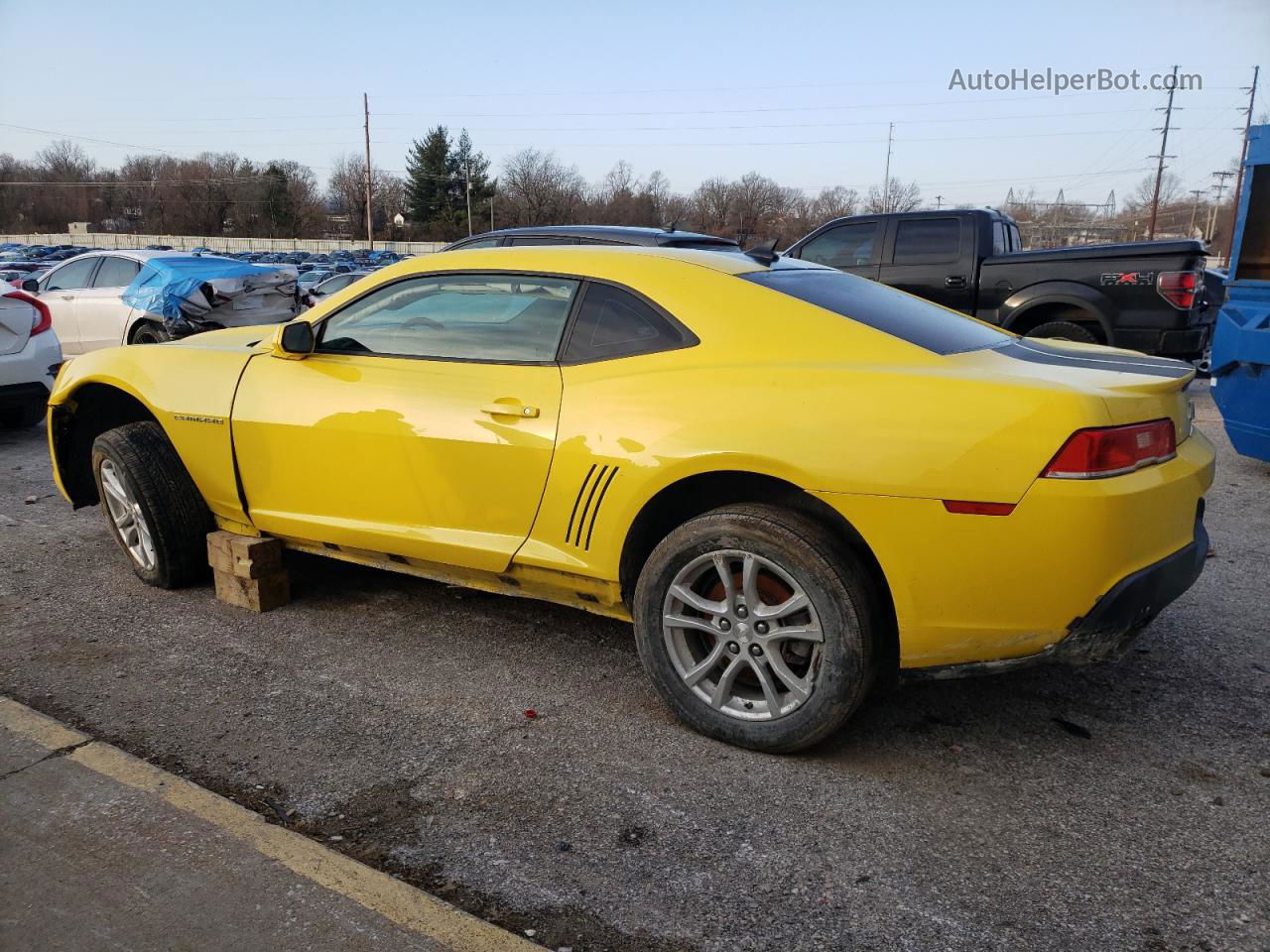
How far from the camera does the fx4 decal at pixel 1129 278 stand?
862cm

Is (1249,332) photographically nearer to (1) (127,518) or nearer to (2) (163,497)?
(2) (163,497)

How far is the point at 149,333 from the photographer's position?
38.1 feet

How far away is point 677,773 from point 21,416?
332 inches

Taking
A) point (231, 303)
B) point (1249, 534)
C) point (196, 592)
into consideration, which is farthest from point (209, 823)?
point (231, 303)

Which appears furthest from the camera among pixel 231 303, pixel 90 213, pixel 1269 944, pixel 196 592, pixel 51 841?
pixel 90 213

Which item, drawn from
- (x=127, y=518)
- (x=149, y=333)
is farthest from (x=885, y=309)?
(x=149, y=333)

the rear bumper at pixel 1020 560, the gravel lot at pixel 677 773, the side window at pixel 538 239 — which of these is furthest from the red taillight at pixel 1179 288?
the rear bumper at pixel 1020 560

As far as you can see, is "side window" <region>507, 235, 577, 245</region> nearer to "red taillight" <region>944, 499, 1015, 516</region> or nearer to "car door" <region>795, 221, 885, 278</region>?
"car door" <region>795, 221, 885, 278</region>

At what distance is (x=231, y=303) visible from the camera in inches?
467

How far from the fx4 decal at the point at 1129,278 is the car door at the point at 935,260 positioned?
136 centimetres

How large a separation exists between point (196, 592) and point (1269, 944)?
4.26 m

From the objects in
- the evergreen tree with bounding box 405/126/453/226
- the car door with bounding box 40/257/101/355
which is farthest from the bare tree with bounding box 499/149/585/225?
the car door with bounding box 40/257/101/355

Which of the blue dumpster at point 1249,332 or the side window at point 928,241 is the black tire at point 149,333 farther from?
the blue dumpster at point 1249,332

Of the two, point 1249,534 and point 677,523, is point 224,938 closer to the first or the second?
point 677,523
